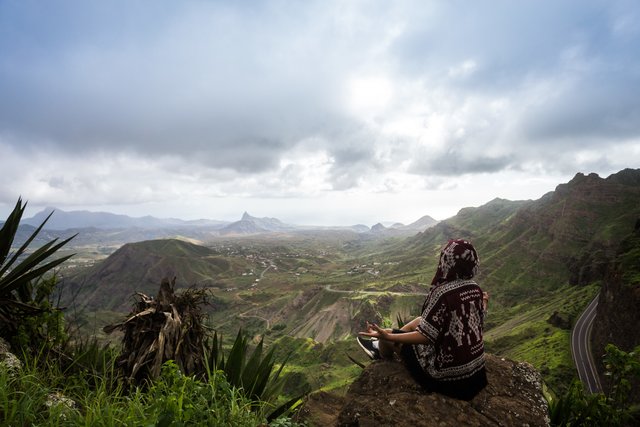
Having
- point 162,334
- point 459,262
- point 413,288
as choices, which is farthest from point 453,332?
point 413,288

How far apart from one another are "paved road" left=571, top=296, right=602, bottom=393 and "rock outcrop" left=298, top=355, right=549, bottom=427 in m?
53.5

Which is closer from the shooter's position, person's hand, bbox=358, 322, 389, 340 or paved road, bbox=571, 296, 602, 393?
person's hand, bbox=358, 322, 389, 340

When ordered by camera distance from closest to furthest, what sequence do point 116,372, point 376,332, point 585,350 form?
point 376,332, point 116,372, point 585,350

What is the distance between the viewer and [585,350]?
55188mm

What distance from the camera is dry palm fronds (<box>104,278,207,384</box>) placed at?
4305mm

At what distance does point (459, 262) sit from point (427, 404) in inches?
61.0

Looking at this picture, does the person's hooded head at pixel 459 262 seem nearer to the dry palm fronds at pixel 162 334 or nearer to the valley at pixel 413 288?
the dry palm fronds at pixel 162 334

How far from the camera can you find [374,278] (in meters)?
159

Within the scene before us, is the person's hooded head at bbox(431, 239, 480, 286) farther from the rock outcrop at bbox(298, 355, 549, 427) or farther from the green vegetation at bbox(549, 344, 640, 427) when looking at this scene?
the green vegetation at bbox(549, 344, 640, 427)

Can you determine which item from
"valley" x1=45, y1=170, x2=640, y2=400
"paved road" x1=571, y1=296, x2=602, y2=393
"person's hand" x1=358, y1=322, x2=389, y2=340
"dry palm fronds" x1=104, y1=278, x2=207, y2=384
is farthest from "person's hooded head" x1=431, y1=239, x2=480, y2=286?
"paved road" x1=571, y1=296, x2=602, y2=393

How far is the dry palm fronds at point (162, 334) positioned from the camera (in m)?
4.30

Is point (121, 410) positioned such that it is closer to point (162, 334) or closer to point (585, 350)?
point (162, 334)

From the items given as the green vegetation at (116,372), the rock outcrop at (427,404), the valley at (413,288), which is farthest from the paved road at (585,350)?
the green vegetation at (116,372)

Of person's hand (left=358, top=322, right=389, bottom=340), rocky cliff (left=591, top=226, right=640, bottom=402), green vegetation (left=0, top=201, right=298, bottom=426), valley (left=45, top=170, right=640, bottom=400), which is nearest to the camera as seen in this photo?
green vegetation (left=0, top=201, right=298, bottom=426)
